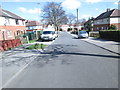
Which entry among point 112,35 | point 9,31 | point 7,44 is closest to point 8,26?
point 9,31

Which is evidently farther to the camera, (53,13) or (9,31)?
(53,13)

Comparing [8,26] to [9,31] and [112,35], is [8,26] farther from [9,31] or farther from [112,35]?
[112,35]

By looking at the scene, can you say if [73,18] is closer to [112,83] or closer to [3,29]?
[3,29]

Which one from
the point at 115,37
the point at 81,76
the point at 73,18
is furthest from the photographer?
the point at 73,18

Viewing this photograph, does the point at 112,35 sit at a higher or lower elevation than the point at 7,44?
higher

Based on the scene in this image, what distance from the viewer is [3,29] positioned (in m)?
25.1

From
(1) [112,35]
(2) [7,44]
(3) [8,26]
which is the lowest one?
(2) [7,44]

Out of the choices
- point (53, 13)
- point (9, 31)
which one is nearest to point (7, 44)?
point (9, 31)

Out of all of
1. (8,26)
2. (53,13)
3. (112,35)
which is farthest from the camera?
(53,13)

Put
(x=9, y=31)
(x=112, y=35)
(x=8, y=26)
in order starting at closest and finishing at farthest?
(x=112, y=35)
(x=8, y=26)
(x=9, y=31)

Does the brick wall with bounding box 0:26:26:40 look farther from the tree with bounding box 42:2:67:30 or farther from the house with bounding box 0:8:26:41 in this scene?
the tree with bounding box 42:2:67:30

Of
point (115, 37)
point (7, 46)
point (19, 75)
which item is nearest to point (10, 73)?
point (19, 75)

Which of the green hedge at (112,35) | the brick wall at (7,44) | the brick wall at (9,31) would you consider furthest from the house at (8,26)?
the green hedge at (112,35)

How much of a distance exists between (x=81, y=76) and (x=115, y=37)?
14540 millimetres
